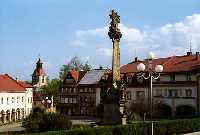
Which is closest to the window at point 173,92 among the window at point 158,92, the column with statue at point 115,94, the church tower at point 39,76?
the window at point 158,92

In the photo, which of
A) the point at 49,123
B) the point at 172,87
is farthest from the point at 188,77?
the point at 49,123

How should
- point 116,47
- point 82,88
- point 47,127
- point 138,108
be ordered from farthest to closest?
point 82,88
point 138,108
point 116,47
point 47,127

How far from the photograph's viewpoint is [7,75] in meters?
84.9

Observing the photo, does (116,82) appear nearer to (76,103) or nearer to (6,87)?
(6,87)

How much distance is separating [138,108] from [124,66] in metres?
17.5

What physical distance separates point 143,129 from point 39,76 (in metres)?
103

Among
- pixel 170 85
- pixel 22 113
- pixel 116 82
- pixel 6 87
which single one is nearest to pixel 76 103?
pixel 22 113

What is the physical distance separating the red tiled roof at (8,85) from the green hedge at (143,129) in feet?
139

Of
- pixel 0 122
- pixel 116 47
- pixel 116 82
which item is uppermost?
pixel 116 47

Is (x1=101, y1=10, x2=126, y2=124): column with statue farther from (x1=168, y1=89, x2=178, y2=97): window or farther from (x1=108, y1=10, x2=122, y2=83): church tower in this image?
(x1=168, y1=89, x2=178, y2=97): window

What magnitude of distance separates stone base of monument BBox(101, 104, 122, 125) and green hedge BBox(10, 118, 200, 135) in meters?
3.26

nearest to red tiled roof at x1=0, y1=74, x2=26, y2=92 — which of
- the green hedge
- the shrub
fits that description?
the shrub

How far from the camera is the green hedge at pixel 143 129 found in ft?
100

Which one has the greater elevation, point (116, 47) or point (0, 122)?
point (116, 47)
